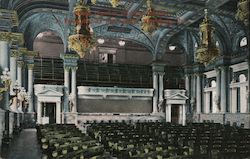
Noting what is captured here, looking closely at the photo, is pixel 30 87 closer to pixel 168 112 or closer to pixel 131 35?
pixel 131 35

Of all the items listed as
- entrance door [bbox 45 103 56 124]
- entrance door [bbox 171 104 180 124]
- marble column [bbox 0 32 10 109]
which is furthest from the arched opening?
marble column [bbox 0 32 10 109]

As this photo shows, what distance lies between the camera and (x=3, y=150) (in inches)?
404

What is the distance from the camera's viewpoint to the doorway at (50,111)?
24.2 metres

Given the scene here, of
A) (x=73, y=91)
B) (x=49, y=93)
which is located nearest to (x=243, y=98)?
(x=73, y=91)

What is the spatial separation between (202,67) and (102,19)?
10796 millimetres

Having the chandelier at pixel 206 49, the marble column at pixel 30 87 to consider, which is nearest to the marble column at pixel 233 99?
the chandelier at pixel 206 49

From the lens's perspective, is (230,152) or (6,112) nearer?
(230,152)

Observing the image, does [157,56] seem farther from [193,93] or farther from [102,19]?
[102,19]

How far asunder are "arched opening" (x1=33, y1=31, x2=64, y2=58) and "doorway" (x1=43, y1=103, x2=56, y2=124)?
296 inches

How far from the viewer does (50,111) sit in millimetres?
24562

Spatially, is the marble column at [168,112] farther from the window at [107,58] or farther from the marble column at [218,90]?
the window at [107,58]

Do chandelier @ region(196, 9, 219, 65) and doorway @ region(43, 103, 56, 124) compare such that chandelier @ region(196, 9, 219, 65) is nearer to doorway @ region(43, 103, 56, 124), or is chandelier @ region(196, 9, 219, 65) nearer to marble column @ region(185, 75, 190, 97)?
marble column @ region(185, 75, 190, 97)

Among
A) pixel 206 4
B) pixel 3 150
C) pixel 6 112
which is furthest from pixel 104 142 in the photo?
pixel 206 4

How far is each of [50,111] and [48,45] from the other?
8849 mm
